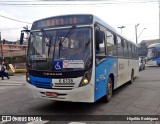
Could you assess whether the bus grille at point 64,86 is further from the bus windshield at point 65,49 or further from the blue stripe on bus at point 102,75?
the blue stripe on bus at point 102,75

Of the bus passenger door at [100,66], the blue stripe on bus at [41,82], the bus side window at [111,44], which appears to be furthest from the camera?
the bus side window at [111,44]

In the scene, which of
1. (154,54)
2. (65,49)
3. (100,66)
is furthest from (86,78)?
(154,54)

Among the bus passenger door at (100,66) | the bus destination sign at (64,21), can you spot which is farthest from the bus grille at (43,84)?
the bus destination sign at (64,21)

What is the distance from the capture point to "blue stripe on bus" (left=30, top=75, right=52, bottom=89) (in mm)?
6292

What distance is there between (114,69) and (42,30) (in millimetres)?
3398

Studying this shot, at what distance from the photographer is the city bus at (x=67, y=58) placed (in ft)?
19.9

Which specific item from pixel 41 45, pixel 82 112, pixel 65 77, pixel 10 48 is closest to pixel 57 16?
pixel 41 45

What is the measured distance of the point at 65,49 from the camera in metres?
6.32

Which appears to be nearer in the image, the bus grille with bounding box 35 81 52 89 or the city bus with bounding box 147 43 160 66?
the bus grille with bounding box 35 81 52 89

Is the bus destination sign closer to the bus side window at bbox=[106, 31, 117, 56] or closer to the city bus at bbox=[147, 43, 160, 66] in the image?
the bus side window at bbox=[106, 31, 117, 56]

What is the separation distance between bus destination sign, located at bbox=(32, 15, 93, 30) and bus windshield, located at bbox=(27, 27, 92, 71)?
22 centimetres

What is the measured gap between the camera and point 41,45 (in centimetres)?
667

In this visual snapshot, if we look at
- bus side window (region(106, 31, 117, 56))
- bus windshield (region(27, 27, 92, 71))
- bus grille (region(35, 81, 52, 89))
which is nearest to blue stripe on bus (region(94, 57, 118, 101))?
bus side window (region(106, 31, 117, 56))

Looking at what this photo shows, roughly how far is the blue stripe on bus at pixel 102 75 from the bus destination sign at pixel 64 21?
1464 millimetres
